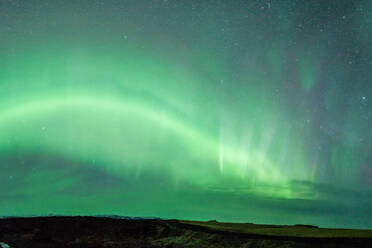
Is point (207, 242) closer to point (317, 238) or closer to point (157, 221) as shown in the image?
point (317, 238)

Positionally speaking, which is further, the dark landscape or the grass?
the grass

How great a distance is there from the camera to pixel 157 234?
33312 mm

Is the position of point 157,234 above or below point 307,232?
below

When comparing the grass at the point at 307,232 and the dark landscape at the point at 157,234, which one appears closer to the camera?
the dark landscape at the point at 157,234

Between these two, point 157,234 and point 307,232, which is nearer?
point 307,232

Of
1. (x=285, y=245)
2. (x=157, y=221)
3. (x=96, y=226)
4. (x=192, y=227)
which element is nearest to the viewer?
(x=285, y=245)

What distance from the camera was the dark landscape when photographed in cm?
2203

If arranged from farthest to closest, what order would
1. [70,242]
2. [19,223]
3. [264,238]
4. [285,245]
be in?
[19,223]
[70,242]
[264,238]
[285,245]

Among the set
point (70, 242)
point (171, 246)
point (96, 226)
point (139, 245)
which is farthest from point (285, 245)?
point (96, 226)

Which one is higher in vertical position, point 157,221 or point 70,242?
point 157,221

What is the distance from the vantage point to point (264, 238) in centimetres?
2336

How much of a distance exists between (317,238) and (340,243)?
1.38 meters

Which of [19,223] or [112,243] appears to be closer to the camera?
[112,243]

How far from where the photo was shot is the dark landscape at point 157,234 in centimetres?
2203
